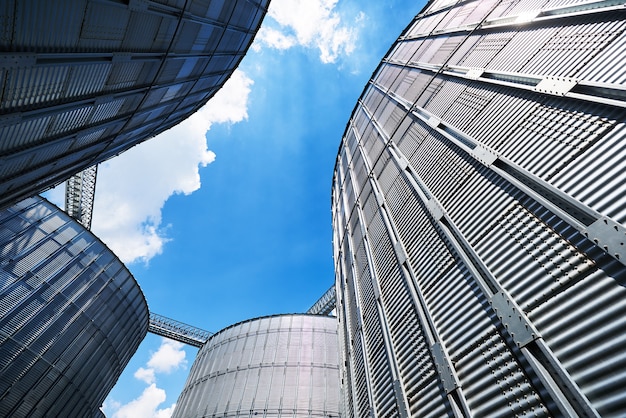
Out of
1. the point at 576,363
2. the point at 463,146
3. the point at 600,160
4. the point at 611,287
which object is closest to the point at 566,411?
the point at 576,363

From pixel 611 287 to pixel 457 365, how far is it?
8.94 feet

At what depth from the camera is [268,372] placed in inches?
773

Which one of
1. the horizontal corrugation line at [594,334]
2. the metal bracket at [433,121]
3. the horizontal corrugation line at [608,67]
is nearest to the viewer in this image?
the horizontal corrugation line at [594,334]

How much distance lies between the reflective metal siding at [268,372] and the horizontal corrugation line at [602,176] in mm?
17722

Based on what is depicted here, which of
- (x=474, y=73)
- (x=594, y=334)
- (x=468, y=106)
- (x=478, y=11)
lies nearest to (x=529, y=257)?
(x=594, y=334)

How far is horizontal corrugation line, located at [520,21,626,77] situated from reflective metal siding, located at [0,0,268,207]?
29.7 ft

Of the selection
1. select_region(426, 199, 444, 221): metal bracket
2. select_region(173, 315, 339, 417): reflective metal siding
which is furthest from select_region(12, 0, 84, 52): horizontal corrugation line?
select_region(173, 315, 339, 417): reflective metal siding

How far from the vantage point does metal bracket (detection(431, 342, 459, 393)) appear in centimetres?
529

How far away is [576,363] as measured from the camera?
11.9 ft

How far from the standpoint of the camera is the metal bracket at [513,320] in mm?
4234

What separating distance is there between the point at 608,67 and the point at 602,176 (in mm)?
2078

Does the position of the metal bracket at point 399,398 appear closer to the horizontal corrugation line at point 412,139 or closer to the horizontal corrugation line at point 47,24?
the horizontal corrugation line at point 412,139

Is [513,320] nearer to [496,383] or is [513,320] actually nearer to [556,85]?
[496,383]

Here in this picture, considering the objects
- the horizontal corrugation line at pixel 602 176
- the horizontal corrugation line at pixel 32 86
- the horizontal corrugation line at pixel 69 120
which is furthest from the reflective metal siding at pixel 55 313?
the horizontal corrugation line at pixel 602 176
